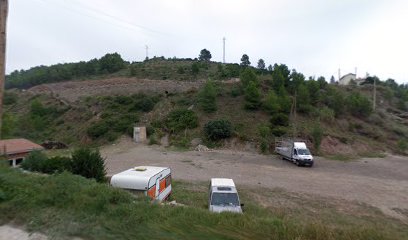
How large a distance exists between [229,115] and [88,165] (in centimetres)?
3196

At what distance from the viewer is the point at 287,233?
5.52m

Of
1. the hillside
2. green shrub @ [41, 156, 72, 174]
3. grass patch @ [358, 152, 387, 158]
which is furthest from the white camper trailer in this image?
grass patch @ [358, 152, 387, 158]

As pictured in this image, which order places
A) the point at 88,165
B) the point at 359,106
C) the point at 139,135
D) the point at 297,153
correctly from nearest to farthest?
the point at 88,165, the point at 297,153, the point at 139,135, the point at 359,106

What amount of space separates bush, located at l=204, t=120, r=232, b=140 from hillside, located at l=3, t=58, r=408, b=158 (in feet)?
1.70

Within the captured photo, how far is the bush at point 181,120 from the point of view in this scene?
4378 cm

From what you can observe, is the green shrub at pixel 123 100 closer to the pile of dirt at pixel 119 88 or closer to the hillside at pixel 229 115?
the hillside at pixel 229 115

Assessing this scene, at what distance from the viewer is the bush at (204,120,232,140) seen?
39812mm

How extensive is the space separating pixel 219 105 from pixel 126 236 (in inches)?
1717

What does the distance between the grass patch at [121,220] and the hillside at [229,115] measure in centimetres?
3164

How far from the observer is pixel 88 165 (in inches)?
600

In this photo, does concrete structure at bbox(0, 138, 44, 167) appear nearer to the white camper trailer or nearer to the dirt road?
the dirt road

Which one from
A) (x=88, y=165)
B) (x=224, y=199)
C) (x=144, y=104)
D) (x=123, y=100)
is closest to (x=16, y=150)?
(x=88, y=165)

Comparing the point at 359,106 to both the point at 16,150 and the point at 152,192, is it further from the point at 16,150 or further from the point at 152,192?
the point at 16,150

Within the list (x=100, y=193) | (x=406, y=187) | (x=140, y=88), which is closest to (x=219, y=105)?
(x=140, y=88)
